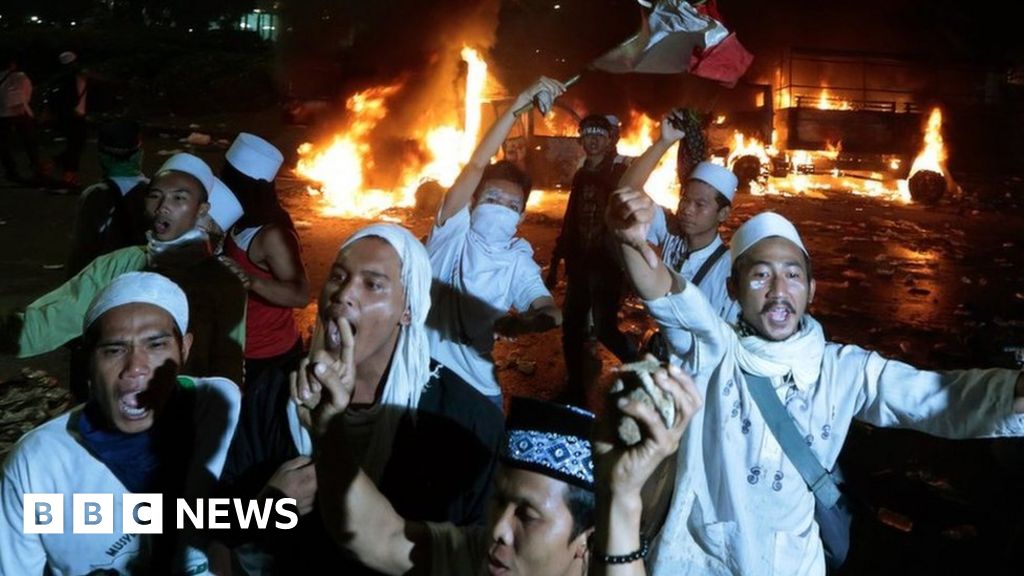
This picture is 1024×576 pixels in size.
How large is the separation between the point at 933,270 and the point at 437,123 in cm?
1414

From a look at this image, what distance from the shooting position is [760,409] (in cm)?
265

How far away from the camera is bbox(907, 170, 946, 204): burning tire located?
2103 centimetres

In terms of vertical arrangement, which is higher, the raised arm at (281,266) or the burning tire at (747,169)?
the burning tire at (747,169)

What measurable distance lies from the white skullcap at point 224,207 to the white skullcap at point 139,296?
1482mm

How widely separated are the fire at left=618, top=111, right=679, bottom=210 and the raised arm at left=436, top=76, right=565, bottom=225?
14.9 metres

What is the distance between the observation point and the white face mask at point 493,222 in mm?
4289

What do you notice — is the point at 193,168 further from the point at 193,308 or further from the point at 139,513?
the point at 139,513

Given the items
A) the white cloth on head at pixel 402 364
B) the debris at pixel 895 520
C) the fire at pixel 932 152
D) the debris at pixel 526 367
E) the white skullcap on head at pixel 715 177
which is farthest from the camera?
the fire at pixel 932 152

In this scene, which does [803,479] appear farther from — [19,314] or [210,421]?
[19,314]

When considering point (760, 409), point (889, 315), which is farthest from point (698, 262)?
point (889, 315)

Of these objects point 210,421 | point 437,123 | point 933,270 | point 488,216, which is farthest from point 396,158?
point 210,421

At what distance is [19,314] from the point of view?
3.31 metres

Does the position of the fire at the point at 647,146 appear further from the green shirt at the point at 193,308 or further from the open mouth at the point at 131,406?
the open mouth at the point at 131,406

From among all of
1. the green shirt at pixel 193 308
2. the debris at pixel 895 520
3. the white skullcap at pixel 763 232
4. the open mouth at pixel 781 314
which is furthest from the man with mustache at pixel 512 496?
the debris at pixel 895 520
